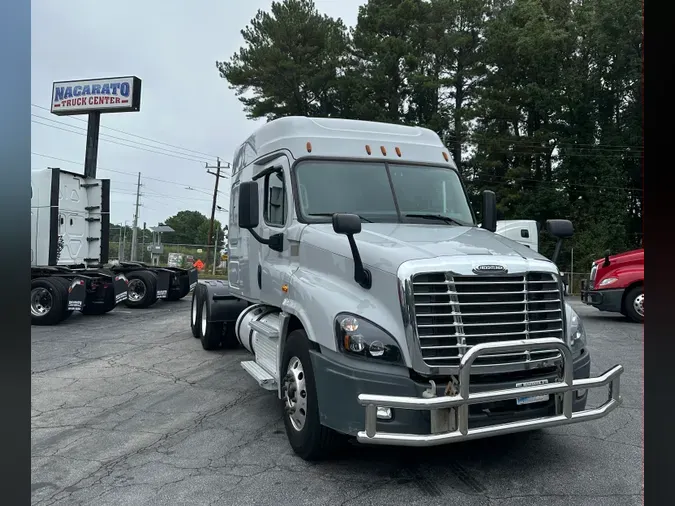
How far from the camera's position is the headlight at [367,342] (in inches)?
146

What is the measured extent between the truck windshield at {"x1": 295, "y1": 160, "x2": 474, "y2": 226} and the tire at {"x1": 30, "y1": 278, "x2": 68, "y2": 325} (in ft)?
29.7

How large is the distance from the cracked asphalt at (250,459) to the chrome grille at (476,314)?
2.88 feet

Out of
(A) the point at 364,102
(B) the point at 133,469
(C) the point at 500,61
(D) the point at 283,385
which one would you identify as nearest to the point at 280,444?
(D) the point at 283,385

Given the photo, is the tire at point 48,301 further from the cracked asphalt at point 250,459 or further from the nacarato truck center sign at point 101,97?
the nacarato truck center sign at point 101,97

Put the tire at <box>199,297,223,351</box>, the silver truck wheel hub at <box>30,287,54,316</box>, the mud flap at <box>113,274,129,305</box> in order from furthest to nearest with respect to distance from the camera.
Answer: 1. the mud flap at <box>113,274,129,305</box>
2. the silver truck wheel hub at <box>30,287,54,316</box>
3. the tire at <box>199,297,223,351</box>

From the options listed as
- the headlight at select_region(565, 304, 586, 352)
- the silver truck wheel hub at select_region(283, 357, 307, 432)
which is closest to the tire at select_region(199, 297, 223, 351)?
the silver truck wheel hub at select_region(283, 357, 307, 432)

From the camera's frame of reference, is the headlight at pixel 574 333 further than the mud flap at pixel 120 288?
No

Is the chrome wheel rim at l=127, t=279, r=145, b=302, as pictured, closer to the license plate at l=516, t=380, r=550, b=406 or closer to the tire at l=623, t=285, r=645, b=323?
the tire at l=623, t=285, r=645, b=323

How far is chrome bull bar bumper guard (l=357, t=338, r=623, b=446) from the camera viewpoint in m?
3.36

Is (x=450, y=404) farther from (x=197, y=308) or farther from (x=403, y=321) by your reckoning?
(x=197, y=308)

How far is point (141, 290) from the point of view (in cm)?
1570

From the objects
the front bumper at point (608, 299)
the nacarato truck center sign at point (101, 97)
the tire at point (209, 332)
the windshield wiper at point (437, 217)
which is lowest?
the tire at point (209, 332)

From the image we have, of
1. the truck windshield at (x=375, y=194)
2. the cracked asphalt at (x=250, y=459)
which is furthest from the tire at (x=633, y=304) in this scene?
the truck windshield at (x=375, y=194)

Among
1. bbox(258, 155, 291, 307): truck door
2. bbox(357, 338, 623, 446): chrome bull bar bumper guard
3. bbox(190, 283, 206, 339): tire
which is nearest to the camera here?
bbox(357, 338, 623, 446): chrome bull bar bumper guard
